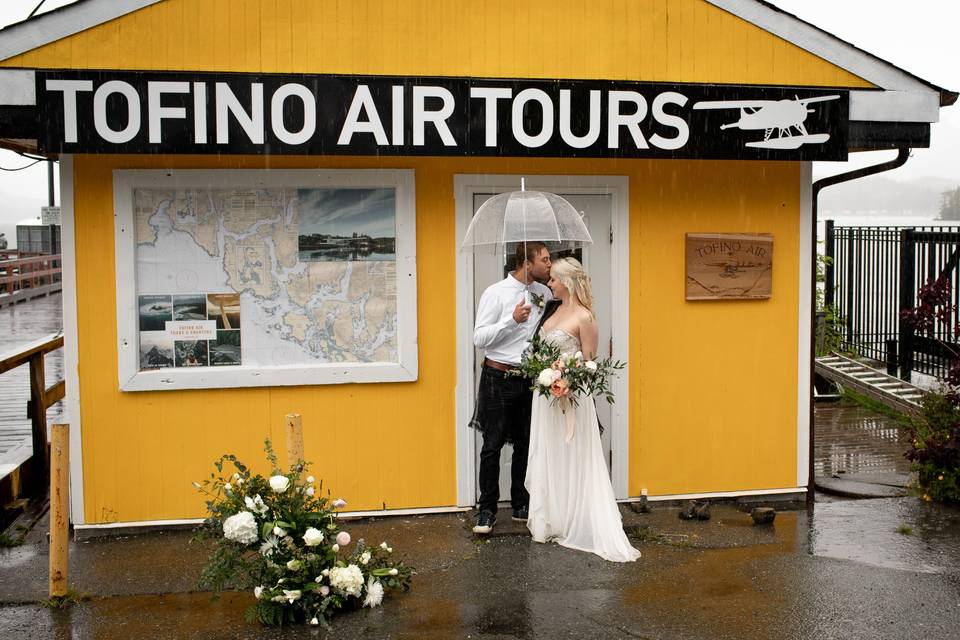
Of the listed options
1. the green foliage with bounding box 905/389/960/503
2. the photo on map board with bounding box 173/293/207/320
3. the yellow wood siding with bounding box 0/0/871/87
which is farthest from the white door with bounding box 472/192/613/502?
the green foliage with bounding box 905/389/960/503

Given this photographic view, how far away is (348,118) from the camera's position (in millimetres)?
6711

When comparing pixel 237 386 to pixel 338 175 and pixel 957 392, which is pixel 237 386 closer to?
pixel 338 175

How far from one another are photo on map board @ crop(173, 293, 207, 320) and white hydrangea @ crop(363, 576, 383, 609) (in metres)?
2.47

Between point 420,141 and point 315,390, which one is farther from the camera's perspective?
point 315,390

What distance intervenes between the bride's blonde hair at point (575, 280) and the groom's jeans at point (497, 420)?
66 cm

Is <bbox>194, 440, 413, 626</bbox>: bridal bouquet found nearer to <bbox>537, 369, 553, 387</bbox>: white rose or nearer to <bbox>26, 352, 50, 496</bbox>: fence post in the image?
<bbox>537, 369, 553, 387</bbox>: white rose

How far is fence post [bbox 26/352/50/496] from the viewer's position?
8570mm

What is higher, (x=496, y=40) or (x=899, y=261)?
(x=496, y=40)

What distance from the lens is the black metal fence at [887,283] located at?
13016 mm

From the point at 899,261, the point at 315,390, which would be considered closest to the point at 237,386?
the point at 315,390

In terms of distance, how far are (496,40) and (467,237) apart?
1586 millimetres

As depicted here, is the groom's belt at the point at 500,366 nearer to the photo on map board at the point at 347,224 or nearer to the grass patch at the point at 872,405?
the photo on map board at the point at 347,224

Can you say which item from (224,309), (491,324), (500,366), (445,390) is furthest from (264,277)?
(500,366)

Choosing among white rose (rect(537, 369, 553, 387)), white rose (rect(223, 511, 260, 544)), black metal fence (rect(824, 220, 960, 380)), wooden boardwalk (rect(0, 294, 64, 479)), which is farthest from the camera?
black metal fence (rect(824, 220, 960, 380))
